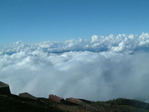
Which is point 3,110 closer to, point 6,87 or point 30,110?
point 30,110

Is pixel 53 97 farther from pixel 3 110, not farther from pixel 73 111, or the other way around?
pixel 3 110

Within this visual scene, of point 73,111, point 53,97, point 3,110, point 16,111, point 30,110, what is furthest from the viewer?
point 53,97

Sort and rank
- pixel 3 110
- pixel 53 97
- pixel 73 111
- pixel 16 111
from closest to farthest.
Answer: pixel 3 110, pixel 16 111, pixel 73 111, pixel 53 97

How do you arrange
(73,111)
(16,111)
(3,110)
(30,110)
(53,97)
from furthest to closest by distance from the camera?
(53,97) → (73,111) → (30,110) → (16,111) → (3,110)

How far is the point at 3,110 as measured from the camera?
18.5 m

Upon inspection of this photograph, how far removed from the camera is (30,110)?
72.3 feet

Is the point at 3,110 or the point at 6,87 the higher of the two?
the point at 6,87

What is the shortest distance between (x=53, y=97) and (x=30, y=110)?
25.8m

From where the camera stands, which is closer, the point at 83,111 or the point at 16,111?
the point at 16,111

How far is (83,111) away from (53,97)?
16.2 metres

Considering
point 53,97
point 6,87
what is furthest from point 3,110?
point 53,97

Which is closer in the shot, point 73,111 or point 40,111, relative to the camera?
point 40,111

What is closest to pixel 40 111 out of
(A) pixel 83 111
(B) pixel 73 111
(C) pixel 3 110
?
(C) pixel 3 110

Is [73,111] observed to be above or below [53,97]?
below
